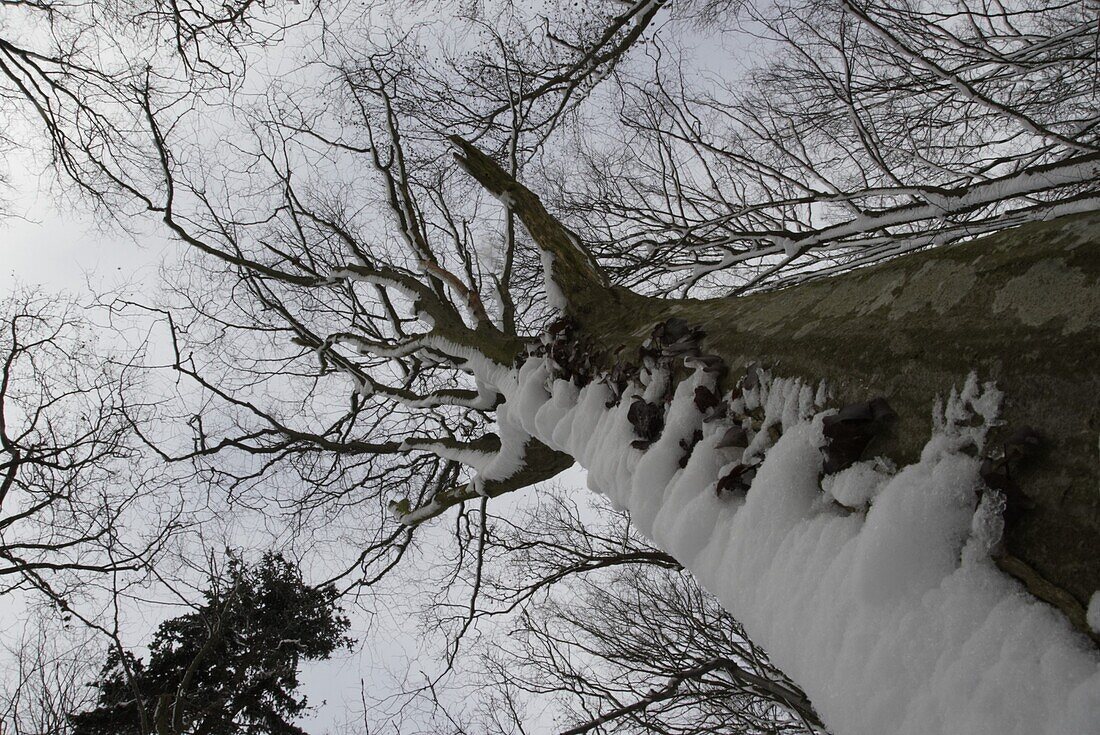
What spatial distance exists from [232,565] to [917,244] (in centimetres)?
593

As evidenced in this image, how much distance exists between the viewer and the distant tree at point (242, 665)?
19.4ft

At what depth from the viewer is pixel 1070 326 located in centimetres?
69

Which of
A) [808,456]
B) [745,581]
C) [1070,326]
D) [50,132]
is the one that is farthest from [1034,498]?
[50,132]

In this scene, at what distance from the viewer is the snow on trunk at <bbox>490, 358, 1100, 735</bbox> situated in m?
0.62

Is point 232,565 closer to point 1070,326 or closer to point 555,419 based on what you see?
point 555,419

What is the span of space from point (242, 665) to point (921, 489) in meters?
7.15

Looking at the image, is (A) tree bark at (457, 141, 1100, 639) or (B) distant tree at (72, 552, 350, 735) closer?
(A) tree bark at (457, 141, 1100, 639)

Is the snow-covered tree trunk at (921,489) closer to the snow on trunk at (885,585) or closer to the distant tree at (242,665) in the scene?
the snow on trunk at (885,585)

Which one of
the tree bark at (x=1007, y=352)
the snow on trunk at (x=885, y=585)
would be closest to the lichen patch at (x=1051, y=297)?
the tree bark at (x=1007, y=352)

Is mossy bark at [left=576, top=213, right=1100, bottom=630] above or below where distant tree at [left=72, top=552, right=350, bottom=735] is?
below

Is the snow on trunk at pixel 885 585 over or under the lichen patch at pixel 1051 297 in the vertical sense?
under

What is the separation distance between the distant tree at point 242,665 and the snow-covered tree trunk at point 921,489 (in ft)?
18.3

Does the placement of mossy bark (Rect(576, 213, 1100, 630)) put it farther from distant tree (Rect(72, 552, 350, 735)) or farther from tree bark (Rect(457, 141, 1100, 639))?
distant tree (Rect(72, 552, 350, 735))

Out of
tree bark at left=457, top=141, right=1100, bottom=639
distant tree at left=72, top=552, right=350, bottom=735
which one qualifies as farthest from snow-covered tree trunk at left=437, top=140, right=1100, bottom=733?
distant tree at left=72, top=552, right=350, bottom=735
